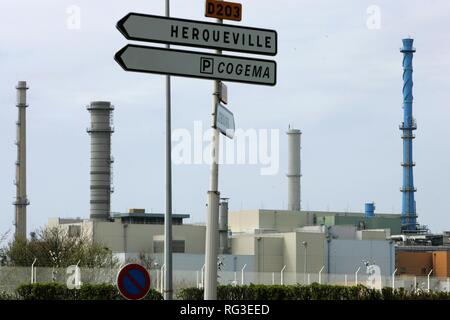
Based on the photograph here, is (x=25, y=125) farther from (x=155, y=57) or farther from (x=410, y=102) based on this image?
(x=155, y=57)

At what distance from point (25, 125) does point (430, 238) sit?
33.1 m

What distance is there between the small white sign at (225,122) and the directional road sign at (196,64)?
978 millimetres

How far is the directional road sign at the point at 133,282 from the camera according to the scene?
621 inches

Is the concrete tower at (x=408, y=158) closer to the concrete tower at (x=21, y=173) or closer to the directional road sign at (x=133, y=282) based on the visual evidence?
the concrete tower at (x=21, y=173)

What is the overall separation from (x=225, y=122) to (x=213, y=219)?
4.23 feet

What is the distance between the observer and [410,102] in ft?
290

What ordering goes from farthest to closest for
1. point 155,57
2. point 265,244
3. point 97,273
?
1. point 265,244
2. point 97,273
3. point 155,57

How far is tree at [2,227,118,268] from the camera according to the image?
5119cm

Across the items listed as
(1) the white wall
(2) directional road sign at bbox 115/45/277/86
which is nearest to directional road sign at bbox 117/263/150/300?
(2) directional road sign at bbox 115/45/277/86

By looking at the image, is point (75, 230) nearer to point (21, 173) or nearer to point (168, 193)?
point (21, 173)

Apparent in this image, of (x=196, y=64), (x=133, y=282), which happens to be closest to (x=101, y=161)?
(x=133, y=282)

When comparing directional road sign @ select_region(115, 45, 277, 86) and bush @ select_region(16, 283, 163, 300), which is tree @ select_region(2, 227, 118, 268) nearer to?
bush @ select_region(16, 283, 163, 300)
